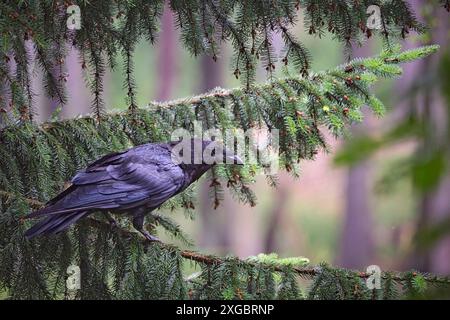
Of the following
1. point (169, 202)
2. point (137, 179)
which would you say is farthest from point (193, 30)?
point (169, 202)

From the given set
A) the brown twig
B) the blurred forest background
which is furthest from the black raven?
the blurred forest background

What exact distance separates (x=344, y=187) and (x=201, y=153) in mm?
14672

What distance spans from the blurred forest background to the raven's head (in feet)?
1.79

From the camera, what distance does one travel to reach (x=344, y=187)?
1834 cm

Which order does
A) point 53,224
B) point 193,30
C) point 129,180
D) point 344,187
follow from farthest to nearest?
point 344,187 < point 129,180 < point 193,30 < point 53,224

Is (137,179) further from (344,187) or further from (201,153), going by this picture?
(344,187)

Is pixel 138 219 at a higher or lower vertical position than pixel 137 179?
lower

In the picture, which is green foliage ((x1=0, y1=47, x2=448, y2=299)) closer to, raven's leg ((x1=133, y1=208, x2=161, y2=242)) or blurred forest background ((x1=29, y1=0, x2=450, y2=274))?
raven's leg ((x1=133, y1=208, x2=161, y2=242))

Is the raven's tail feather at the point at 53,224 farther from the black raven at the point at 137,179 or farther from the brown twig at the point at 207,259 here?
the brown twig at the point at 207,259

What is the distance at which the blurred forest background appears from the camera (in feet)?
4.78
